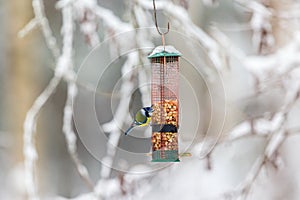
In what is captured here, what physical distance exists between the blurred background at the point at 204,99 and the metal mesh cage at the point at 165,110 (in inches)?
15.7

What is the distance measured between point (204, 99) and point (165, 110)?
50cm

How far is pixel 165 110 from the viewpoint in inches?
76.0

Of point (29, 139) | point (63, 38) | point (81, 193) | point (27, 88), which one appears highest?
point (63, 38)

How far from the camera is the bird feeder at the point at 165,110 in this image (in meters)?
1.92

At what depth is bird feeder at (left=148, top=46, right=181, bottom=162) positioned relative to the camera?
75.5 inches

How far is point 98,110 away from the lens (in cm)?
242

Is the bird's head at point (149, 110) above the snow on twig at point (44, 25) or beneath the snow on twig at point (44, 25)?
beneath

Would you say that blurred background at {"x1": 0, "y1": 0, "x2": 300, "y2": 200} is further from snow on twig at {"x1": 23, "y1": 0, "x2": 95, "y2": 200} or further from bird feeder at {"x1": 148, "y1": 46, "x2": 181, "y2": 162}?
bird feeder at {"x1": 148, "y1": 46, "x2": 181, "y2": 162}

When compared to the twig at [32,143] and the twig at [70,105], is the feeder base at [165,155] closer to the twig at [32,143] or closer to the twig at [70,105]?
the twig at [70,105]

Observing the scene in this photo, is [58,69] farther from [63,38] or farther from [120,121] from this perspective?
[120,121]

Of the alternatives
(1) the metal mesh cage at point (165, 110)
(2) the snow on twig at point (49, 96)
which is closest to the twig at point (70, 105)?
(2) the snow on twig at point (49, 96)

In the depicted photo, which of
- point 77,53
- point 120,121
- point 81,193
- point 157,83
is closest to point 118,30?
point 77,53

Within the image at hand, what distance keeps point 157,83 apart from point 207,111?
458 mm

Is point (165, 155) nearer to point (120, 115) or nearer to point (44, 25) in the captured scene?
point (120, 115)
